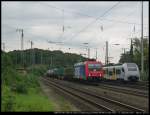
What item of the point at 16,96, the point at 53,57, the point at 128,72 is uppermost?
the point at 53,57

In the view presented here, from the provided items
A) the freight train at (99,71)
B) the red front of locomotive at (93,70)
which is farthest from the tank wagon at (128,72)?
the red front of locomotive at (93,70)

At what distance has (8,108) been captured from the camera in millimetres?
17359

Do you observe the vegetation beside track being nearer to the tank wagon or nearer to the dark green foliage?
the tank wagon

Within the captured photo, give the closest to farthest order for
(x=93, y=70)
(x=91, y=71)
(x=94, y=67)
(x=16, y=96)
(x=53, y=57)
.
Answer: (x=16, y=96), (x=91, y=71), (x=93, y=70), (x=94, y=67), (x=53, y=57)

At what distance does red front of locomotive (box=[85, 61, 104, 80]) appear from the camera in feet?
195

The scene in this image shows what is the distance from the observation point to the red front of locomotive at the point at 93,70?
195 feet

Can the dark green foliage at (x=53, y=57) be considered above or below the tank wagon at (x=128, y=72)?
above

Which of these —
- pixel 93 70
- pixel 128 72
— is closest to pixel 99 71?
pixel 93 70

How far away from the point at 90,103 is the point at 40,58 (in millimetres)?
112499

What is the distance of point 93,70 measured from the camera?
197 ft

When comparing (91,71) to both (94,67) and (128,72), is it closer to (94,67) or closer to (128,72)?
(94,67)

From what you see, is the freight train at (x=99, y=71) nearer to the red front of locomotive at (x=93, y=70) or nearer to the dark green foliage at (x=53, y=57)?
the red front of locomotive at (x=93, y=70)

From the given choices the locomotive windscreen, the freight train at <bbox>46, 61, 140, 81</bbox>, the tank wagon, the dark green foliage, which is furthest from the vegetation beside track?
the dark green foliage

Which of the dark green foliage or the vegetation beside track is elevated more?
the dark green foliage
